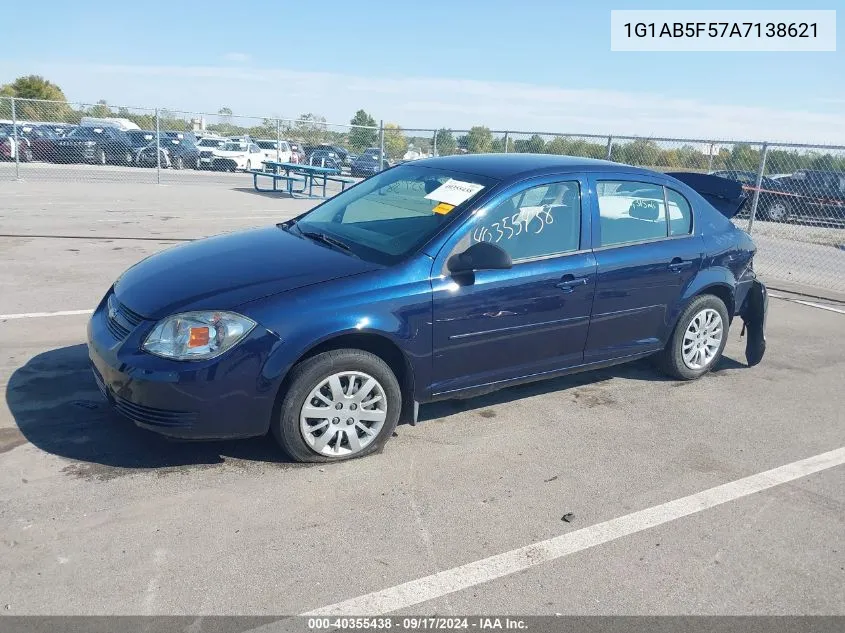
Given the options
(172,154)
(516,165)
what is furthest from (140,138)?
(516,165)

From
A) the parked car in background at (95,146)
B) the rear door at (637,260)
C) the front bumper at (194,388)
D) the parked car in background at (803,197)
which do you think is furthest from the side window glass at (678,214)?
the parked car in background at (95,146)

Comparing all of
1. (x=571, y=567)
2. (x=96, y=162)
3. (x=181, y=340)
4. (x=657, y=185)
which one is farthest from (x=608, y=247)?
(x=96, y=162)

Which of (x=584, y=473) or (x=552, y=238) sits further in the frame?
(x=552, y=238)

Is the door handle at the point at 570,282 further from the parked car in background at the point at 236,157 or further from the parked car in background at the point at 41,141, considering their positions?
the parked car in background at the point at 236,157

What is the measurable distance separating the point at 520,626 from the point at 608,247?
112 inches

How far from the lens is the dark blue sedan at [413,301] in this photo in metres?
3.75

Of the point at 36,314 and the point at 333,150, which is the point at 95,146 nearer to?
the point at 333,150

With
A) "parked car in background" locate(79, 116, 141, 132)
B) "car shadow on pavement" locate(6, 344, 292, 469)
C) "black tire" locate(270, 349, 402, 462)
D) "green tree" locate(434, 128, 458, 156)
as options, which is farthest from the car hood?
"parked car in background" locate(79, 116, 141, 132)

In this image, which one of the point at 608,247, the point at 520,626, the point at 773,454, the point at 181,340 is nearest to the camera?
the point at 520,626

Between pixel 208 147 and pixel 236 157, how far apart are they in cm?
107

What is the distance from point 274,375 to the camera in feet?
12.4

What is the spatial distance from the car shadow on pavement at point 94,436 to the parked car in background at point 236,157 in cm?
2420

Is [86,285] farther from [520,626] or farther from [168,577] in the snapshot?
[520,626]

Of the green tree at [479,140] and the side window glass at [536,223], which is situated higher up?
the green tree at [479,140]
